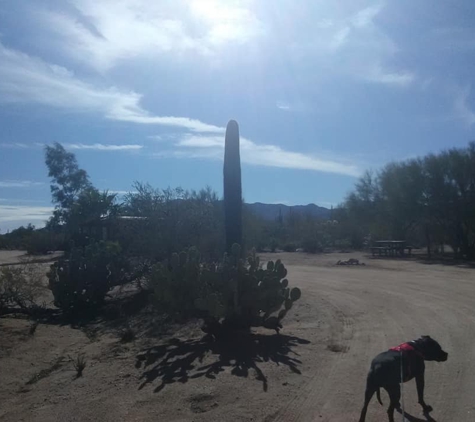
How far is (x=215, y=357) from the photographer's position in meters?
11.0

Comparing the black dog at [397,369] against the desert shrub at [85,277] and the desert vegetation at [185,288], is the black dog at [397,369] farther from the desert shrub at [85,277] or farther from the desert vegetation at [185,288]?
the desert shrub at [85,277]

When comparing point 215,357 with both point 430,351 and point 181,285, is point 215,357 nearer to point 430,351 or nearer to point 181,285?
point 181,285

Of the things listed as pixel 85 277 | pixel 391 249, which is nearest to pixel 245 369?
pixel 85 277

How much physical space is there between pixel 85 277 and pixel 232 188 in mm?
6057

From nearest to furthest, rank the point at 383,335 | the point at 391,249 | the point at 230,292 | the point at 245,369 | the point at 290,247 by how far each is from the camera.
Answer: the point at 245,369 < the point at 383,335 < the point at 230,292 < the point at 391,249 < the point at 290,247

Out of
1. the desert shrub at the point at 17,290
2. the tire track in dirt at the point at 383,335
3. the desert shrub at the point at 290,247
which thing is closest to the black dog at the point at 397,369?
the tire track in dirt at the point at 383,335

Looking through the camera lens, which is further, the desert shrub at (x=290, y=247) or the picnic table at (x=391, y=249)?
the desert shrub at (x=290, y=247)

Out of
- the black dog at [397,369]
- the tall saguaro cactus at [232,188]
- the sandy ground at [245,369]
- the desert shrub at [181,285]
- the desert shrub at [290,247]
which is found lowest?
the sandy ground at [245,369]

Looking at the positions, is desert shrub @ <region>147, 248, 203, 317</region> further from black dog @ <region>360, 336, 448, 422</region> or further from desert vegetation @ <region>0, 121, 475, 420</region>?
black dog @ <region>360, 336, 448, 422</region>

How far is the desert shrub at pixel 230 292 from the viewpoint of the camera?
41.5ft

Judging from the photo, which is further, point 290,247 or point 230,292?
point 290,247

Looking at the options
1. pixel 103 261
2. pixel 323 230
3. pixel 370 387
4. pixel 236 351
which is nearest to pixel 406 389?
pixel 370 387

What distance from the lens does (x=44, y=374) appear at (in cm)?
1092

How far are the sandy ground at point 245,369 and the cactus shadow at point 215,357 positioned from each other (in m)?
0.02
